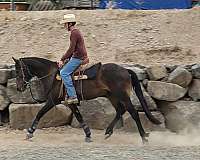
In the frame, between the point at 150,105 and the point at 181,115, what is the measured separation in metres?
0.75

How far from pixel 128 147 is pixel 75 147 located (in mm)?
1038

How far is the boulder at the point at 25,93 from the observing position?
47.5 ft

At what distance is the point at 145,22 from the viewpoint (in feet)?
58.2

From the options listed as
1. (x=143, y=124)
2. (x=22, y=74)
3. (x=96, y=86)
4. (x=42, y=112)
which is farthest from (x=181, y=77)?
(x=22, y=74)

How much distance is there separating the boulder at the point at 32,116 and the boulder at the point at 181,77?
100 inches

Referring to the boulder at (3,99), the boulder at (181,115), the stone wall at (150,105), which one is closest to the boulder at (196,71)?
the stone wall at (150,105)

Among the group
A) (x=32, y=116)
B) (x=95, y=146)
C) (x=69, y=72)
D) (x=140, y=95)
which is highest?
(x=69, y=72)

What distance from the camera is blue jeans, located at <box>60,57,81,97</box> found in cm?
1264

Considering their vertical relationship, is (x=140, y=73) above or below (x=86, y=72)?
below

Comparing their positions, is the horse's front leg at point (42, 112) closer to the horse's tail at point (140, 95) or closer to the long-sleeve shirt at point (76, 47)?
the long-sleeve shirt at point (76, 47)

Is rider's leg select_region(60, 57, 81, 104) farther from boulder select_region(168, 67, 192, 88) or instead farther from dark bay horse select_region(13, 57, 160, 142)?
boulder select_region(168, 67, 192, 88)

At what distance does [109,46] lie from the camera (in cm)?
1662

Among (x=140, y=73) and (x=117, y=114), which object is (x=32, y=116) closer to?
(x=117, y=114)

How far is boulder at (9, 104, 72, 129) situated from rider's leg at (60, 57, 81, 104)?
1.80 meters
